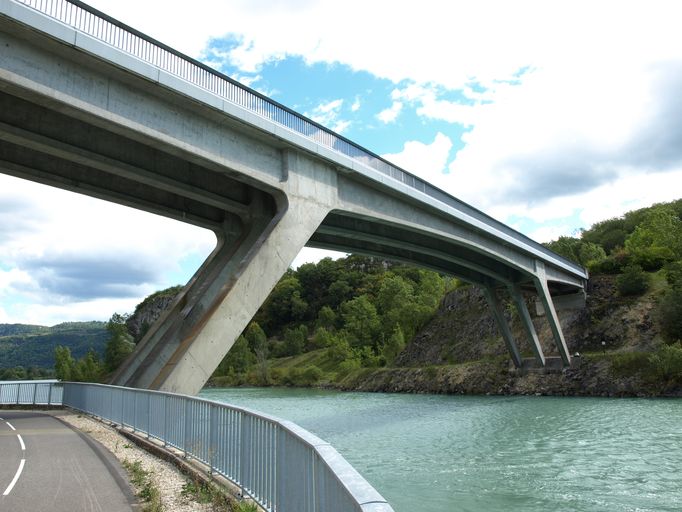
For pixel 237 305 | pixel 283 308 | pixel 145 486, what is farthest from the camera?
pixel 283 308

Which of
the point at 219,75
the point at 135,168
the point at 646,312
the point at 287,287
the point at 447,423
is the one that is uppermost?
the point at 287,287

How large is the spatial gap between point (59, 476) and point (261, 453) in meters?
4.96

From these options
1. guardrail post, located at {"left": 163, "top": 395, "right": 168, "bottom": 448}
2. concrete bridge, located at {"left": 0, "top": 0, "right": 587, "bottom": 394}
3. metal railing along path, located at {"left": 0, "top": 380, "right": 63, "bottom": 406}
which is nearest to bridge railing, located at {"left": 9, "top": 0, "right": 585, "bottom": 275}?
concrete bridge, located at {"left": 0, "top": 0, "right": 587, "bottom": 394}

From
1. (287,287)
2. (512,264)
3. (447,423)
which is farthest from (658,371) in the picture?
(287,287)

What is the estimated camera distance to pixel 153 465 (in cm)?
970

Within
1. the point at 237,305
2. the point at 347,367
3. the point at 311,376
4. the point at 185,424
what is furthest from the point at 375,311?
the point at 185,424

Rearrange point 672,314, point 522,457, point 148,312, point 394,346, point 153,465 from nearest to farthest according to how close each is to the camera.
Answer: point 153,465, point 522,457, point 672,314, point 394,346, point 148,312

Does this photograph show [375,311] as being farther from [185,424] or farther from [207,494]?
[207,494]

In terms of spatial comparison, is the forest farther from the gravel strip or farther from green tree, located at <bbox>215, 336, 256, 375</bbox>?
the gravel strip

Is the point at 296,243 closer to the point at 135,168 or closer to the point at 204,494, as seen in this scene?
the point at 135,168

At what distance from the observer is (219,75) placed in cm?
1628

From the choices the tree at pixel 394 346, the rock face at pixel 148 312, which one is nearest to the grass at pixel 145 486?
the tree at pixel 394 346

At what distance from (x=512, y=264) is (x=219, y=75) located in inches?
1028

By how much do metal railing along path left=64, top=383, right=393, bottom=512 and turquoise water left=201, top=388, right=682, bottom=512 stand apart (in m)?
4.04
